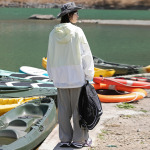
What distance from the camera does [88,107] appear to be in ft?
15.4

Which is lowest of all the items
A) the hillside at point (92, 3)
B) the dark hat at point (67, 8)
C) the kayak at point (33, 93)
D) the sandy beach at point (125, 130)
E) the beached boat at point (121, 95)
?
the hillside at point (92, 3)

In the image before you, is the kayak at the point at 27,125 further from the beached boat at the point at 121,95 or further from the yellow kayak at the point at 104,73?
the yellow kayak at the point at 104,73

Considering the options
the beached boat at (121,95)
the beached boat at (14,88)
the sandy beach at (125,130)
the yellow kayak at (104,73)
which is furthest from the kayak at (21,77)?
the sandy beach at (125,130)

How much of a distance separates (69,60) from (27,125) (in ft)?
6.36

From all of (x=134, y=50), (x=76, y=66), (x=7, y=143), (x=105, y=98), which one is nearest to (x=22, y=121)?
(x=7, y=143)

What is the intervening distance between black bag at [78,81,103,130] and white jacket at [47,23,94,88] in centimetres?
14

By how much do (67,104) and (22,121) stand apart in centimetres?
161

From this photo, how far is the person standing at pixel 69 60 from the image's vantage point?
4.61 m

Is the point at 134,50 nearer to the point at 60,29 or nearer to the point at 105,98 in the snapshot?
the point at 105,98

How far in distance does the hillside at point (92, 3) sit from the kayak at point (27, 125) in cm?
10543

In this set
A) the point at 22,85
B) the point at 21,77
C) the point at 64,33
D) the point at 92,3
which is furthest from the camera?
the point at 92,3

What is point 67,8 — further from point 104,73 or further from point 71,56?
point 104,73

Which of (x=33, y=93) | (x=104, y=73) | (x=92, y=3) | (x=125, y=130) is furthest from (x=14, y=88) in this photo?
(x=92, y=3)

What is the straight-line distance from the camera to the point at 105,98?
28.8ft
